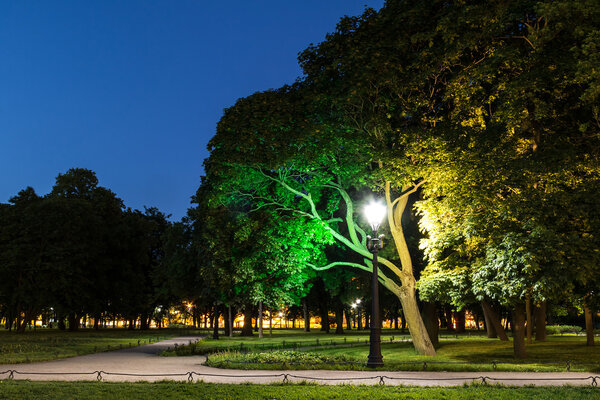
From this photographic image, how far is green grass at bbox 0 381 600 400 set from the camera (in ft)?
34.6

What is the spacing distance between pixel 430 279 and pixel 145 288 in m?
55.5

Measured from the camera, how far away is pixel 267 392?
11094 millimetres

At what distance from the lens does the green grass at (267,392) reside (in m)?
10.5

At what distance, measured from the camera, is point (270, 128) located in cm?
1945

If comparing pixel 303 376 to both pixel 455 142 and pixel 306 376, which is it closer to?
pixel 306 376

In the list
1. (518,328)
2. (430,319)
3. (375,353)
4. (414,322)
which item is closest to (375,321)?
(375,353)

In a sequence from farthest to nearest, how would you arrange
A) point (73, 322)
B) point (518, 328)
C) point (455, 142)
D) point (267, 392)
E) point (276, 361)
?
point (73, 322), point (518, 328), point (276, 361), point (455, 142), point (267, 392)

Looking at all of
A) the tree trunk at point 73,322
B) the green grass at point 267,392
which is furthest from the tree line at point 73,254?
the green grass at point 267,392

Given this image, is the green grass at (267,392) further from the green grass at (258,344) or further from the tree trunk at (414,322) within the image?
the green grass at (258,344)

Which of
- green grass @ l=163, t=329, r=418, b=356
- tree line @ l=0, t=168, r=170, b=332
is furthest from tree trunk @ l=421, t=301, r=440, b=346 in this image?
tree line @ l=0, t=168, r=170, b=332

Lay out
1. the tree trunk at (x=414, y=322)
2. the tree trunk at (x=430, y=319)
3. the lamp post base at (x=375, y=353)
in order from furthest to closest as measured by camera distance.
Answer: the tree trunk at (x=430, y=319), the tree trunk at (x=414, y=322), the lamp post base at (x=375, y=353)

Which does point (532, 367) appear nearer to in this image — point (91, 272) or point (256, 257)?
point (256, 257)

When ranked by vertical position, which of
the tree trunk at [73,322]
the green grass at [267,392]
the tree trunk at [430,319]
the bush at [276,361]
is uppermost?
the tree trunk at [430,319]

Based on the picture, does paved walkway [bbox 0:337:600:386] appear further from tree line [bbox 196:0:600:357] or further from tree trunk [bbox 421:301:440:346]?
tree trunk [bbox 421:301:440:346]
